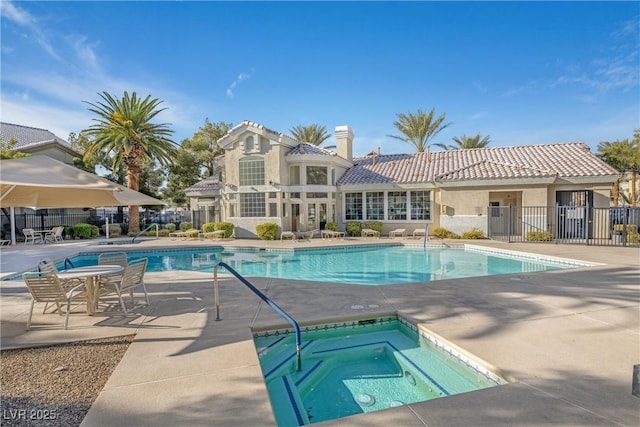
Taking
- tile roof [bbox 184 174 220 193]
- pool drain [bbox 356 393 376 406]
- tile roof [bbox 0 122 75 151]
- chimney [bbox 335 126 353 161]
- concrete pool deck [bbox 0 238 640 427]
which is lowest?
pool drain [bbox 356 393 376 406]

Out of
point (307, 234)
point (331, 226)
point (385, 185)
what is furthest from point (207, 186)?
point (385, 185)

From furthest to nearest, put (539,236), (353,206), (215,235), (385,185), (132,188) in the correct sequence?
1. (132,188)
2. (353,206)
3. (385,185)
4. (215,235)
5. (539,236)

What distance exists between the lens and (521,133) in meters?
30.3

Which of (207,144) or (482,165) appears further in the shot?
(207,144)

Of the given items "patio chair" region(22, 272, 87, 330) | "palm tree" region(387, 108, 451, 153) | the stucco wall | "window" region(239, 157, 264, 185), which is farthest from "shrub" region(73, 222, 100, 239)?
"palm tree" region(387, 108, 451, 153)

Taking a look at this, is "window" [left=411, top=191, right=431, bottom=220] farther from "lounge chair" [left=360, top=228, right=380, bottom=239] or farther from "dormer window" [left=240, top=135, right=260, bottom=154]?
"dormer window" [left=240, top=135, right=260, bottom=154]

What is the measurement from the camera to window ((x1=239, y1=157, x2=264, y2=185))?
2255 cm

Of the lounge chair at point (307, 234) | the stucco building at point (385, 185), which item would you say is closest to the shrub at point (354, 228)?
the stucco building at point (385, 185)

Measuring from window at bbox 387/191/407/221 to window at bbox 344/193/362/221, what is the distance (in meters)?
2.18

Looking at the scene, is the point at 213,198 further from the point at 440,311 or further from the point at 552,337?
the point at 552,337

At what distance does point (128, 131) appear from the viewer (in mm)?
23766

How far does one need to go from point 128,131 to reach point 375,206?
61.9ft

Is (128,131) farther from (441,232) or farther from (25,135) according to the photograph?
(441,232)

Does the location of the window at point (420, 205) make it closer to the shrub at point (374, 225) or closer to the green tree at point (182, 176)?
the shrub at point (374, 225)
